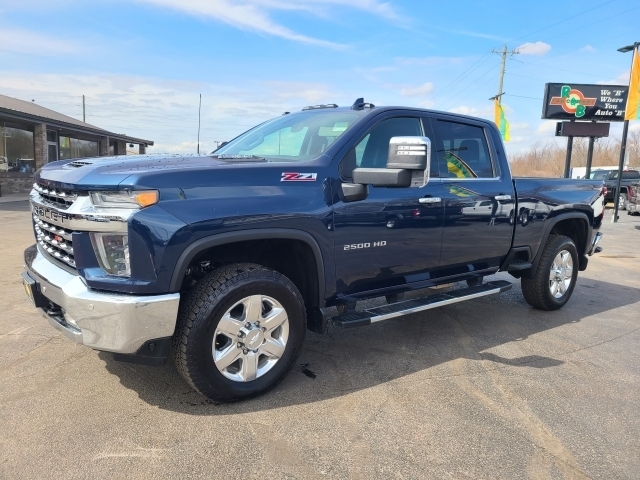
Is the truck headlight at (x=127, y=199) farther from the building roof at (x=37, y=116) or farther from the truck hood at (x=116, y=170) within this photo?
the building roof at (x=37, y=116)

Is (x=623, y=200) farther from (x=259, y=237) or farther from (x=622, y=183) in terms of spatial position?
(x=259, y=237)

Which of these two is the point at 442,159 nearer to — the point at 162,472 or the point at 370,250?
the point at 370,250

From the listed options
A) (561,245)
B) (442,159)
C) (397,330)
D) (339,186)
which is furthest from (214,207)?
(561,245)

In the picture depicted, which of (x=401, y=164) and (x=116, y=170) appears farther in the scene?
(x=401, y=164)

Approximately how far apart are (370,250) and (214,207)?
129cm

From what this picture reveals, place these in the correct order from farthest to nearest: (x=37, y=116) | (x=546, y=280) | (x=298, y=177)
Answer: (x=37, y=116) → (x=546, y=280) → (x=298, y=177)

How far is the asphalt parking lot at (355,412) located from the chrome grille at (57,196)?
1239 millimetres

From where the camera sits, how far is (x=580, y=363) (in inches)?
162

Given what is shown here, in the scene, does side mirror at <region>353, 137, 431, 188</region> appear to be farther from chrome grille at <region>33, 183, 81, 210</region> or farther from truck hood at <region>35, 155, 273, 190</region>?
chrome grille at <region>33, 183, 81, 210</region>

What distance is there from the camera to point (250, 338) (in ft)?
10.3

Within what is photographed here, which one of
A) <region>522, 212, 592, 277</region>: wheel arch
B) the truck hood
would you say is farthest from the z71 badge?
<region>522, 212, 592, 277</region>: wheel arch

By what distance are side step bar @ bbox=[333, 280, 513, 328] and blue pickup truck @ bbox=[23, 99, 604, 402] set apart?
18 millimetres

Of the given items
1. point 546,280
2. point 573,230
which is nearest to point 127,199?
point 546,280

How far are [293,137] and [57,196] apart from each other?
6.03 ft
